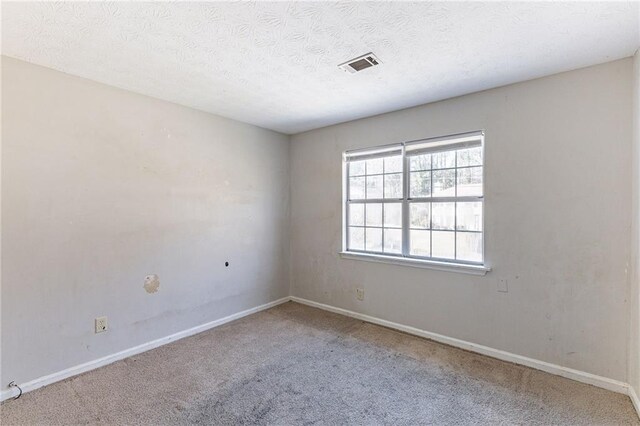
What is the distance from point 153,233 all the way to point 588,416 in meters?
3.66

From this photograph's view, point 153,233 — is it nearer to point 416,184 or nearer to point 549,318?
point 416,184

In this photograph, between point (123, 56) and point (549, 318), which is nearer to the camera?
point (123, 56)

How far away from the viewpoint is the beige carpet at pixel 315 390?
192cm

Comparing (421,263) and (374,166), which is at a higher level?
(374,166)

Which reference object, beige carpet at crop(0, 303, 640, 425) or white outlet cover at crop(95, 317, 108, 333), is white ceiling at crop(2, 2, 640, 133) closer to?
white outlet cover at crop(95, 317, 108, 333)

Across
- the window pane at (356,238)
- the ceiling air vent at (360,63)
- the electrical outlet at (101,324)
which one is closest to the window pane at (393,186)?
the window pane at (356,238)

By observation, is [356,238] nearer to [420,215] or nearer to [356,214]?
[356,214]

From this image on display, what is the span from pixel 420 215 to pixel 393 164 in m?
0.67

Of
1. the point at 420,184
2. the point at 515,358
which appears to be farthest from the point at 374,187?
the point at 515,358

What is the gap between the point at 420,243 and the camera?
321 centimetres

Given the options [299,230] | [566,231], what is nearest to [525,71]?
[566,231]

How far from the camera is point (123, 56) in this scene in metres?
2.13

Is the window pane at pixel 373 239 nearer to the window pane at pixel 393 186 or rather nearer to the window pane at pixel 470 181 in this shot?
the window pane at pixel 393 186

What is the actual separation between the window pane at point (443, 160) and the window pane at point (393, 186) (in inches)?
16.0
